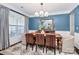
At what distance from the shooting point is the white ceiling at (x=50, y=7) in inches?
109

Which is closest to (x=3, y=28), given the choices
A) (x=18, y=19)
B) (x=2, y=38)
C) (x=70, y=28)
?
(x=2, y=38)

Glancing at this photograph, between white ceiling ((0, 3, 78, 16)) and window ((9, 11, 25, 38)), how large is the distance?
0.75 feet

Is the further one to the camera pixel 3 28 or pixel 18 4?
pixel 3 28

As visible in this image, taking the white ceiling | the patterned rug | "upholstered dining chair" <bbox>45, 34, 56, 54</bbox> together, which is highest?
the white ceiling

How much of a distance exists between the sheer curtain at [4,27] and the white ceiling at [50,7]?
0.33 metres

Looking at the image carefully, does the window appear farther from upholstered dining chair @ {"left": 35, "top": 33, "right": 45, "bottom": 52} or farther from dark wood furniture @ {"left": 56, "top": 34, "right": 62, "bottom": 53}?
dark wood furniture @ {"left": 56, "top": 34, "right": 62, "bottom": 53}

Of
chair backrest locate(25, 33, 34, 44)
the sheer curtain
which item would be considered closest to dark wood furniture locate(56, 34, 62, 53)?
chair backrest locate(25, 33, 34, 44)

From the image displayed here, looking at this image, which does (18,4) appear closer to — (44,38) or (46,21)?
(46,21)

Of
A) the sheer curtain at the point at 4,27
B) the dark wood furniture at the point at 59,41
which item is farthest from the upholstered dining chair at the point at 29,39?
the dark wood furniture at the point at 59,41

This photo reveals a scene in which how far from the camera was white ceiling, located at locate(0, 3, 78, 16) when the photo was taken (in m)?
2.78

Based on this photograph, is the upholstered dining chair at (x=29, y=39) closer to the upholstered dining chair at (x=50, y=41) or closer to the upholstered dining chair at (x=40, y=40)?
the upholstered dining chair at (x=40, y=40)

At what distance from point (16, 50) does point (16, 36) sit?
379 millimetres

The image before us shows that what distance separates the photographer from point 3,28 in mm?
3133
